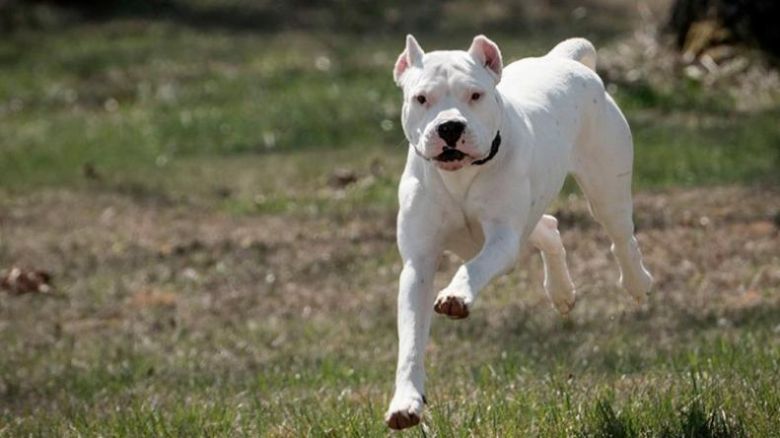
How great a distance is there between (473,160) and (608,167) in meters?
1.66

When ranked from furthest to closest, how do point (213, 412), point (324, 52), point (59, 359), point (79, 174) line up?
point (324, 52) → point (79, 174) → point (59, 359) → point (213, 412)

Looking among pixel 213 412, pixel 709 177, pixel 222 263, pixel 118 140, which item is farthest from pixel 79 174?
pixel 213 412

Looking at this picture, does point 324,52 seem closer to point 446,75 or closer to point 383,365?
point 383,365

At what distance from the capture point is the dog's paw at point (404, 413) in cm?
561

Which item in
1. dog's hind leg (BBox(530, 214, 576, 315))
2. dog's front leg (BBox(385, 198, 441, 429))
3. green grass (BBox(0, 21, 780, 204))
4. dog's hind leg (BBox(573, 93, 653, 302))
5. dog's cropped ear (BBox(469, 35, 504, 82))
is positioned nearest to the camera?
dog's front leg (BBox(385, 198, 441, 429))

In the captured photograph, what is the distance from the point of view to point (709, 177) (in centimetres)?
1505

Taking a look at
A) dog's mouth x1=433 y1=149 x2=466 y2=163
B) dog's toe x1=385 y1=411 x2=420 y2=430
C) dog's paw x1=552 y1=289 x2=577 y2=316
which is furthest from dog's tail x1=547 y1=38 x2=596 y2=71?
dog's toe x1=385 y1=411 x2=420 y2=430

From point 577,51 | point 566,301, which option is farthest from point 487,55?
point 566,301

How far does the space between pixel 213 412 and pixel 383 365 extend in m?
2.34

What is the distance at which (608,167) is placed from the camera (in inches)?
299

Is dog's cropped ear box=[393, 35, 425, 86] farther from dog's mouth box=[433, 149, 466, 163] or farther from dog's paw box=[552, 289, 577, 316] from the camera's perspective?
dog's paw box=[552, 289, 577, 316]

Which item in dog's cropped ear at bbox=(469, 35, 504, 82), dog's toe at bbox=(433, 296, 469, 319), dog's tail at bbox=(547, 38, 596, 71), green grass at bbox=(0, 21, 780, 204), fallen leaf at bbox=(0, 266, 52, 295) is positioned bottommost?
green grass at bbox=(0, 21, 780, 204)

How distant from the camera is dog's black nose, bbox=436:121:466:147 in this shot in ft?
19.6

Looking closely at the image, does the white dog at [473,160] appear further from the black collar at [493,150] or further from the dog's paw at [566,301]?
the dog's paw at [566,301]
